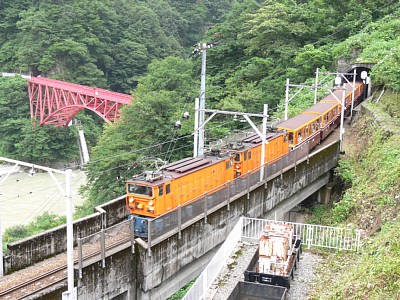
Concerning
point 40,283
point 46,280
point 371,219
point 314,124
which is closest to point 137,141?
point 314,124

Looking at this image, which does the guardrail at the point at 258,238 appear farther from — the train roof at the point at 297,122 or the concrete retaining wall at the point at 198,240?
the train roof at the point at 297,122

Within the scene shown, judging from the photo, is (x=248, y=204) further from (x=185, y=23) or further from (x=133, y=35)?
(x=185, y=23)

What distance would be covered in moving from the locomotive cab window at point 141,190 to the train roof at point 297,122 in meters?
11.4

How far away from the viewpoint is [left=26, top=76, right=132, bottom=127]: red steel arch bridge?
46450mm

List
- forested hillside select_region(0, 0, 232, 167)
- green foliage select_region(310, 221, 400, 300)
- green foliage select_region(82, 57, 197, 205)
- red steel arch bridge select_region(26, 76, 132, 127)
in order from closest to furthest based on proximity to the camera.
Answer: green foliage select_region(310, 221, 400, 300) < green foliage select_region(82, 57, 197, 205) < red steel arch bridge select_region(26, 76, 132, 127) < forested hillside select_region(0, 0, 232, 167)

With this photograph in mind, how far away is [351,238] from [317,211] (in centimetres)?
788

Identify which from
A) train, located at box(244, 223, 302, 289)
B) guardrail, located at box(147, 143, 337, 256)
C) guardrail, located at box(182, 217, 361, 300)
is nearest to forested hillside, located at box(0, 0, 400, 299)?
train, located at box(244, 223, 302, 289)

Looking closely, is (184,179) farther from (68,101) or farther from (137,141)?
(68,101)

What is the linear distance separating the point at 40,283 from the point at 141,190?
4409 millimetres

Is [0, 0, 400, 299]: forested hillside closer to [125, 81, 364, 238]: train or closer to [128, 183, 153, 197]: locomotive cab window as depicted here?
[125, 81, 364, 238]: train

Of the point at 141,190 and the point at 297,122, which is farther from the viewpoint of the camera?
the point at 297,122

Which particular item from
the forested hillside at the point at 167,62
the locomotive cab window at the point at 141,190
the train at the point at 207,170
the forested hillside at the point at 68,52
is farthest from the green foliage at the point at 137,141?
the forested hillside at the point at 68,52

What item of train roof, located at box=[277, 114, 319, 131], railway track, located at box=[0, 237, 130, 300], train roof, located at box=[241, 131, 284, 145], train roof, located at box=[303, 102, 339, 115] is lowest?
railway track, located at box=[0, 237, 130, 300]

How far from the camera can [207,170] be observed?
59.9ft
